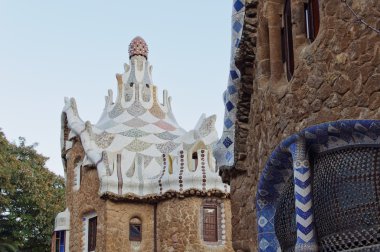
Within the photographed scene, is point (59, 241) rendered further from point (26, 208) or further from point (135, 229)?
point (26, 208)

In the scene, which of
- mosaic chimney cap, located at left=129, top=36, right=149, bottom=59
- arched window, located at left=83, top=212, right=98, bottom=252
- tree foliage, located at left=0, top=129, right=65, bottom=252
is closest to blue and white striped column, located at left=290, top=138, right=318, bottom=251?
arched window, located at left=83, top=212, right=98, bottom=252

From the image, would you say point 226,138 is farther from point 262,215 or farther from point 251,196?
point 262,215

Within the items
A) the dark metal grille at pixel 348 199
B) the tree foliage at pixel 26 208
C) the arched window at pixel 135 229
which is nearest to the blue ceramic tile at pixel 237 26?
the dark metal grille at pixel 348 199

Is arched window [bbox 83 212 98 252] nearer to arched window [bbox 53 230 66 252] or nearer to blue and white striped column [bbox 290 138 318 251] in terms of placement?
arched window [bbox 53 230 66 252]

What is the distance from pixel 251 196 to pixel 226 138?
3.14 ft

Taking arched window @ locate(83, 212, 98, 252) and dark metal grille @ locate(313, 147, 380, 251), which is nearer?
dark metal grille @ locate(313, 147, 380, 251)

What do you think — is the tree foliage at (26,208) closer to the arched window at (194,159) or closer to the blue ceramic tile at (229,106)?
the arched window at (194,159)

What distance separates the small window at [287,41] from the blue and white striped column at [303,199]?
0.94 metres

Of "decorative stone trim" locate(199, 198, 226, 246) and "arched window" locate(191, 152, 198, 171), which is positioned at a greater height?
"arched window" locate(191, 152, 198, 171)

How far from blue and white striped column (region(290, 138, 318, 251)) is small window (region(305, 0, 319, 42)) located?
986mm

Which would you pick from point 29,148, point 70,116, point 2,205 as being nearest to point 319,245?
point 70,116

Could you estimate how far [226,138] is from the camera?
8.05 metres

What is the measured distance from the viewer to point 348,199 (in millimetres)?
5324

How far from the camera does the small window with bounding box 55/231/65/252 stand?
56.9 ft
